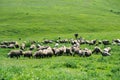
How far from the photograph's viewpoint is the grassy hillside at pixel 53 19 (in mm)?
56775

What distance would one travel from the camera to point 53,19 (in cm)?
6988

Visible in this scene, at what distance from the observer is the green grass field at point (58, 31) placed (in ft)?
66.8

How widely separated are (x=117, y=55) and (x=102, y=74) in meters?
8.48

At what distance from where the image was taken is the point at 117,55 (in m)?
29.4

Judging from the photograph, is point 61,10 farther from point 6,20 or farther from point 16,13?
point 6,20

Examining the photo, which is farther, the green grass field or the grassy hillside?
the grassy hillside

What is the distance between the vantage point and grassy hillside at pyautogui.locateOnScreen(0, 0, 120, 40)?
56.8 m

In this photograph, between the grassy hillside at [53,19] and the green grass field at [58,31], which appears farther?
the grassy hillside at [53,19]

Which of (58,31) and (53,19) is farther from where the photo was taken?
(53,19)

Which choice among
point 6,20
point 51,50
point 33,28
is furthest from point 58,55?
point 6,20

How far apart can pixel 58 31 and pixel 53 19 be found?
11.9 meters

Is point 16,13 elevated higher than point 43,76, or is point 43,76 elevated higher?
point 43,76

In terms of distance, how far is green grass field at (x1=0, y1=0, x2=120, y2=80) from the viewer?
20.4 metres

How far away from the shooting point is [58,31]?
58.3 metres
